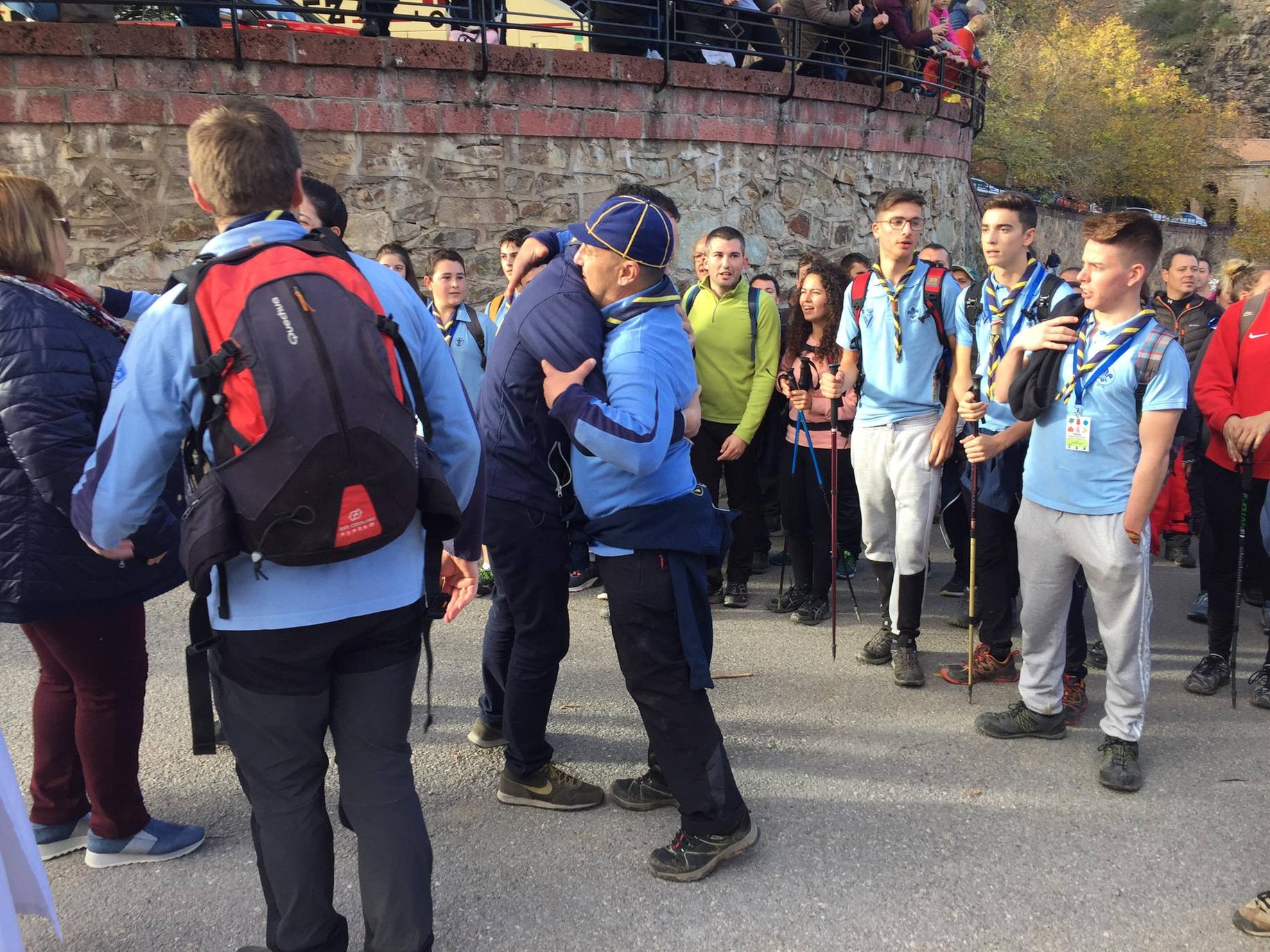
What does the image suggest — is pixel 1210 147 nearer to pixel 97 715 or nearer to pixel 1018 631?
pixel 1018 631

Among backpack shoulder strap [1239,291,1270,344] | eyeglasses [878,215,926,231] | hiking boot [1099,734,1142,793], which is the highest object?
eyeglasses [878,215,926,231]

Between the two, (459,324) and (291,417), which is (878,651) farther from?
(291,417)

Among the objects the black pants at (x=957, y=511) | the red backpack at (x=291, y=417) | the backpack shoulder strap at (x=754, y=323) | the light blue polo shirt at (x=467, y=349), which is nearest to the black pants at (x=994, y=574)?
the black pants at (x=957, y=511)

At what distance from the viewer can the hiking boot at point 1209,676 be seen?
454 cm

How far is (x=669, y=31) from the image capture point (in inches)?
341

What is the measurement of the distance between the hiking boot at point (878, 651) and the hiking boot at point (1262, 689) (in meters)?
1.58

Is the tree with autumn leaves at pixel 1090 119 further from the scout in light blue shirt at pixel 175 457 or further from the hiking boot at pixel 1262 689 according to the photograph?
the scout in light blue shirt at pixel 175 457

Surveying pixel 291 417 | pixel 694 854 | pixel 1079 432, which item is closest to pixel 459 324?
pixel 1079 432

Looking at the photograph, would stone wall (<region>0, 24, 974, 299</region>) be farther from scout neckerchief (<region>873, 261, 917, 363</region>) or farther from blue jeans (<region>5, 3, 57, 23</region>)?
scout neckerchief (<region>873, 261, 917, 363</region>)

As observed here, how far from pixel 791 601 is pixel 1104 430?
2.38 m

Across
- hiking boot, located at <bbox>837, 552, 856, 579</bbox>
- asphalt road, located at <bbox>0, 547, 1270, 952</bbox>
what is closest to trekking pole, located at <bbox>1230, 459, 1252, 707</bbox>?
asphalt road, located at <bbox>0, 547, 1270, 952</bbox>

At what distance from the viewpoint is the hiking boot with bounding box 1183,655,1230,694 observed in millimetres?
4539

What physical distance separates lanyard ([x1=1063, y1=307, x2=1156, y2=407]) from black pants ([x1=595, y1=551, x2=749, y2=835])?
1.85 m

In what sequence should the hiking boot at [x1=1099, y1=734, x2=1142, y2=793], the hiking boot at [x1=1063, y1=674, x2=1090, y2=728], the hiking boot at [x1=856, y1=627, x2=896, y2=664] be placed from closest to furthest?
the hiking boot at [x1=1099, y1=734, x2=1142, y2=793], the hiking boot at [x1=1063, y1=674, x2=1090, y2=728], the hiking boot at [x1=856, y1=627, x2=896, y2=664]
